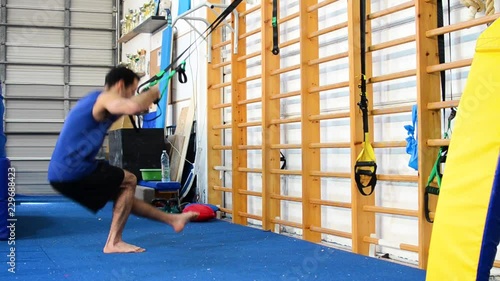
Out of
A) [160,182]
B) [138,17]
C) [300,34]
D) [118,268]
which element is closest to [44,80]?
[138,17]

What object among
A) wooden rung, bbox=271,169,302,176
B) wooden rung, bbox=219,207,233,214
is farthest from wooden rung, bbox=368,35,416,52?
wooden rung, bbox=219,207,233,214

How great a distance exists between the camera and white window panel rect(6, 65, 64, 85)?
11.0 m

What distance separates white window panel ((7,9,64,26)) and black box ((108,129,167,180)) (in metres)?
4.65

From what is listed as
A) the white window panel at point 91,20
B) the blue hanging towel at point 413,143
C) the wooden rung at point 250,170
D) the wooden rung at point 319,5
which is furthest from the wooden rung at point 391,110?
the white window panel at point 91,20

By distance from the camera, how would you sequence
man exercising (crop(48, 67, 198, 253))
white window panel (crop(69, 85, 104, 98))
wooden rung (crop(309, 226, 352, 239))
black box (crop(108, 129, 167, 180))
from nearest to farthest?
man exercising (crop(48, 67, 198, 253)) → wooden rung (crop(309, 226, 352, 239)) → black box (crop(108, 129, 167, 180)) → white window panel (crop(69, 85, 104, 98))

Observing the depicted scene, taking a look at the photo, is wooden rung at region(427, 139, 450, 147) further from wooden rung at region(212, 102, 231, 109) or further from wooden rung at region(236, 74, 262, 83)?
wooden rung at region(212, 102, 231, 109)

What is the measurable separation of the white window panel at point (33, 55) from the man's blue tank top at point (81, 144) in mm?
8489

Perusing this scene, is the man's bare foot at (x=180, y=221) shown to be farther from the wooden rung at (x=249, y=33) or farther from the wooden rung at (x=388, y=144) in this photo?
the wooden rung at (x=249, y=33)

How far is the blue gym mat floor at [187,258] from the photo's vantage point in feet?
12.0

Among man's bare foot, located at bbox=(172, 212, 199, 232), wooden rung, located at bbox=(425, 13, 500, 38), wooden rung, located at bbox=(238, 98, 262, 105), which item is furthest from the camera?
wooden rung, located at bbox=(238, 98, 262, 105)

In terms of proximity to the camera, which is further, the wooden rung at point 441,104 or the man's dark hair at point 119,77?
the wooden rung at point 441,104

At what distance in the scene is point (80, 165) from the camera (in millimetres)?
3270

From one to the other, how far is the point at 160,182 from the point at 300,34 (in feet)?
8.86

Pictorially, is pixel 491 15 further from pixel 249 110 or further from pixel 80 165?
pixel 249 110
